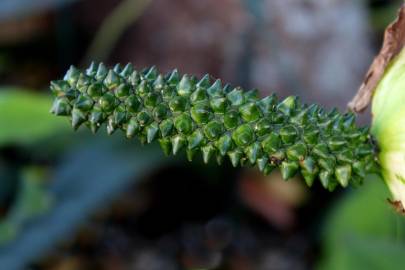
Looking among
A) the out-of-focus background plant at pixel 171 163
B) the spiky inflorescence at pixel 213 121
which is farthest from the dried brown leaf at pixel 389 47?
the out-of-focus background plant at pixel 171 163

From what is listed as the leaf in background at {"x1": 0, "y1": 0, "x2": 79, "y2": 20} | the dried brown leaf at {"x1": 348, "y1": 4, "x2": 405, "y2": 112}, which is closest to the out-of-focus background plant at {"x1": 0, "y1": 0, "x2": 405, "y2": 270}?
the leaf in background at {"x1": 0, "y1": 0, "x2": 79, "y2": 20}

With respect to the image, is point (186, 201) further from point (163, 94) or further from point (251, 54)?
point (163, 94)

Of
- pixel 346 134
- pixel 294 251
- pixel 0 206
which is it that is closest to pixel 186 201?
pixel 294 251

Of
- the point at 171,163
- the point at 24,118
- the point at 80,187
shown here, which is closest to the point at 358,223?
the point at 171,163

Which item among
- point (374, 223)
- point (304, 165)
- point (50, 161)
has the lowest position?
point (304, 165)

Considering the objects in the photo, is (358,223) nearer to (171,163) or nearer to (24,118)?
(171,163)

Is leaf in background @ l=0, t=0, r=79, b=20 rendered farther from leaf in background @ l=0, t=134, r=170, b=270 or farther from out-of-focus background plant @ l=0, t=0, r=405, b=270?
leaf in background @ l=0, t=134, r=170, b=270

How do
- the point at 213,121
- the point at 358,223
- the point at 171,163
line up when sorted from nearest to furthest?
the point at 213,121 → the point at 358,223 → the point at 171,163

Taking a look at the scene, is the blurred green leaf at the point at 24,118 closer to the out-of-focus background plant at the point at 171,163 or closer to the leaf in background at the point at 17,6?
the out-of-focus background plant at the point at 171,163
